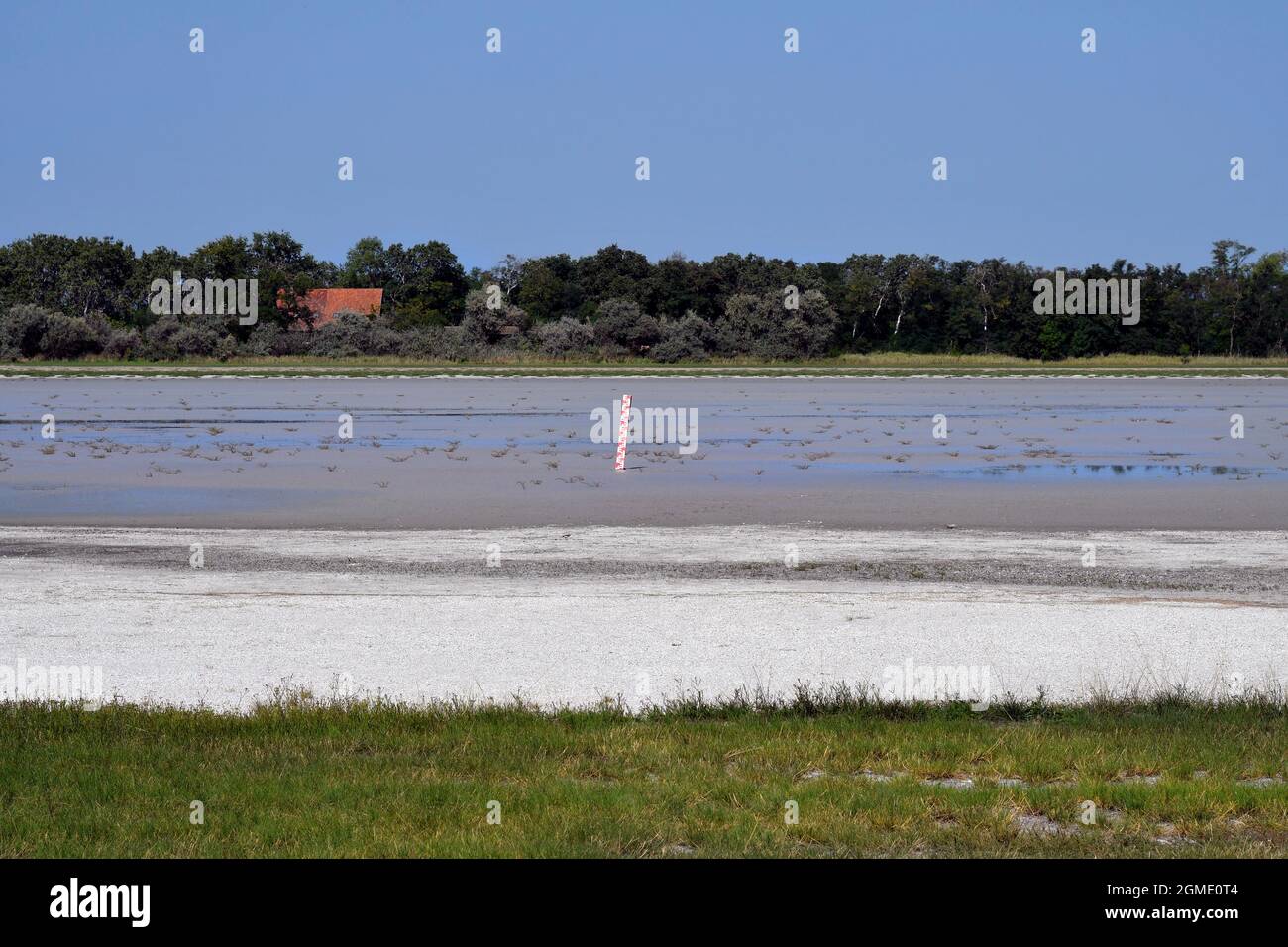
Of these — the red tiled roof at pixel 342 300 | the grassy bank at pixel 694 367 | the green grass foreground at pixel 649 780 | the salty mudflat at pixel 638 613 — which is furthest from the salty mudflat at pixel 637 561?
the red tiled roof at pixel 342 300

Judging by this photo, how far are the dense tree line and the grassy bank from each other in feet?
6.66

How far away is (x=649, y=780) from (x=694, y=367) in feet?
245

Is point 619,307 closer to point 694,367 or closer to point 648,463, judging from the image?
point 694,367

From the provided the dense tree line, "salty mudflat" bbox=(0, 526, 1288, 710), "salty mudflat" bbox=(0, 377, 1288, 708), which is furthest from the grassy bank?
"salty mudflat" bbox=(0, 526, 1288, 710)

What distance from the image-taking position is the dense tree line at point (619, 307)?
293ft

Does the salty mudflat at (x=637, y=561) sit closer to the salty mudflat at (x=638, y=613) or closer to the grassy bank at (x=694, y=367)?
the salty mudflat at (x=638, y=613)

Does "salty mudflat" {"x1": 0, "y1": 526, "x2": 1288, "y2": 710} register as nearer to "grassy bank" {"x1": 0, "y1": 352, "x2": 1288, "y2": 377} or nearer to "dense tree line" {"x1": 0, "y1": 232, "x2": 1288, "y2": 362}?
"grassy bank" {"x1": 0, "y1": 352, "x2": 1288, "y2": 377}

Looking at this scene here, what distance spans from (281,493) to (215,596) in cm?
1013

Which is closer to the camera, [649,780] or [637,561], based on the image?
[649,780]

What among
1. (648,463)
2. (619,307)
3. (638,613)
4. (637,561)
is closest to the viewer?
(638,613)

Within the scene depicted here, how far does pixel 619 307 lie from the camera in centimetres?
9094

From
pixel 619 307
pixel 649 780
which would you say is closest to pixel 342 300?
pixel 619 307

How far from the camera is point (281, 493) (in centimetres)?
2300
